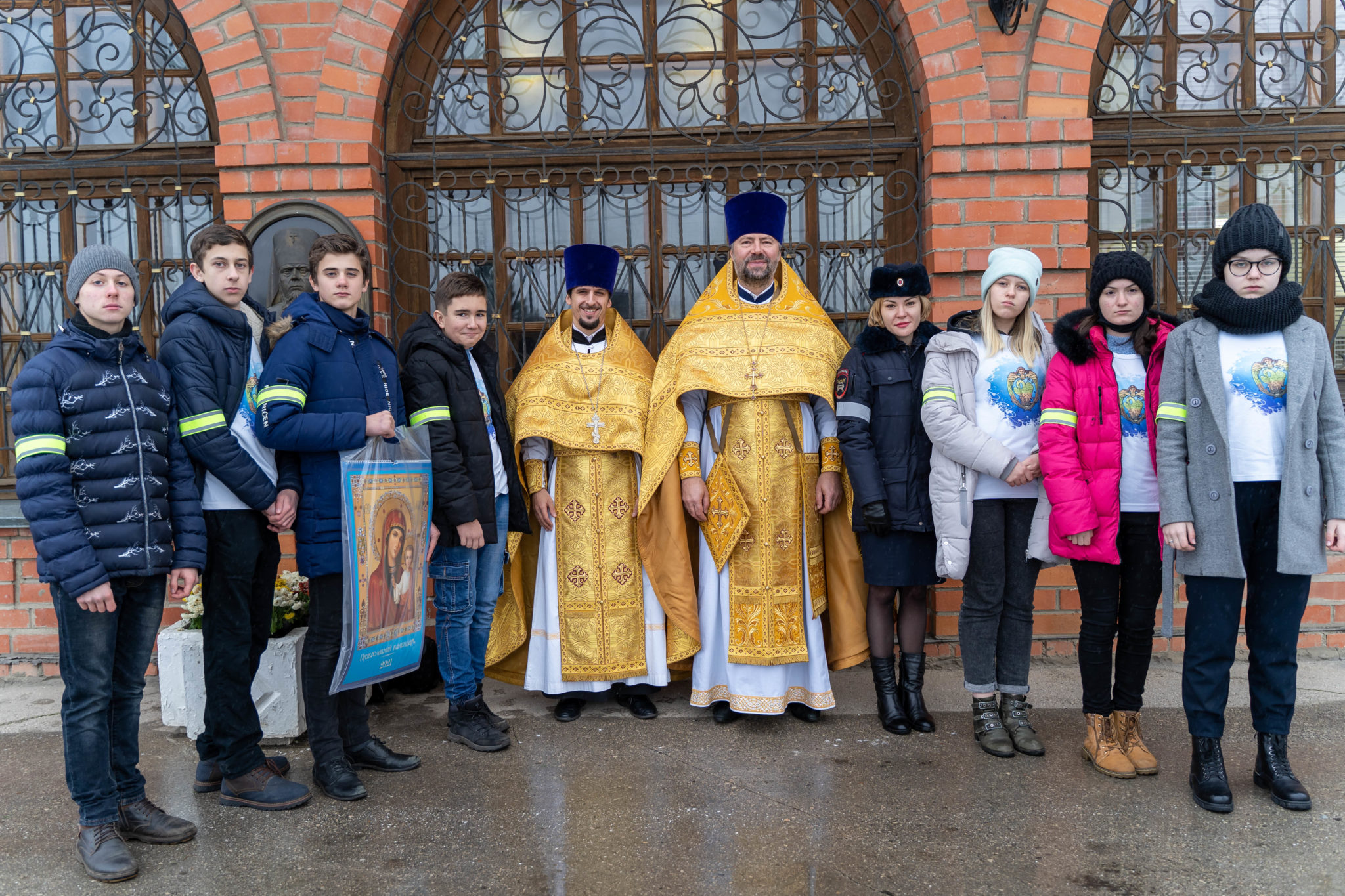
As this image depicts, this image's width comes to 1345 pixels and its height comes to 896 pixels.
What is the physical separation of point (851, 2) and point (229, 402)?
3.51 m

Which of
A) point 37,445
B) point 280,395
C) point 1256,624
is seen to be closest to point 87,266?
point 37,445

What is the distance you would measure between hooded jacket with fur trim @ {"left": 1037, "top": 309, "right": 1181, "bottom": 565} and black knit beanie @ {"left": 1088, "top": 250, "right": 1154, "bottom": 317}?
0.51 feet

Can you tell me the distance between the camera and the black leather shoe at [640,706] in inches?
162

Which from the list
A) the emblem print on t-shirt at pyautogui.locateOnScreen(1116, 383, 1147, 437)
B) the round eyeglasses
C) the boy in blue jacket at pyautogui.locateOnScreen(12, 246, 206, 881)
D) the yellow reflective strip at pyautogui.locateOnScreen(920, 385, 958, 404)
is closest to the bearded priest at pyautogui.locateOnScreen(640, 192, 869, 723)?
the yellow reflective strip at pyautogui.locateOnScreen(920, 385, 958, 404)

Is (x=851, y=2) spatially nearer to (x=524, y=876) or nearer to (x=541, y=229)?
(x=541, y=229)

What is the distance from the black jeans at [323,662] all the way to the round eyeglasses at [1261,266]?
10.3 feet

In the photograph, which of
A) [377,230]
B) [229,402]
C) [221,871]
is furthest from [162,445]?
[377,230]

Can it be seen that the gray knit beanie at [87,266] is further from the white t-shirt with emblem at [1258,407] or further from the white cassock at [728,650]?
the white t-shirt with emblem at [1258,407]

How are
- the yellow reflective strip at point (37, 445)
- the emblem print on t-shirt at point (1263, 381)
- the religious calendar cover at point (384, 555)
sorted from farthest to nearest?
1. the religious calendar cover at point (384, 555)
2. the emblem print on t-shirt at point (1263, 381)
3. the yellow reflective strip at point (37, 445)

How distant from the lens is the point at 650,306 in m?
4.86

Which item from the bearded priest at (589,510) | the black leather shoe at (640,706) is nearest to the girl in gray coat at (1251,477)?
the bearded priest at (589,510)

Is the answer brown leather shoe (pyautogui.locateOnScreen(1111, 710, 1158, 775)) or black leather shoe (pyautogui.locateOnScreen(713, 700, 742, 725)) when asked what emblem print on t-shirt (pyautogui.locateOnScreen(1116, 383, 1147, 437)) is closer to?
brown leather shoe (pyautogui.locateOnScreen(1111, 710, 1158, 775))

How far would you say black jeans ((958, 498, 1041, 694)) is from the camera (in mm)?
3678

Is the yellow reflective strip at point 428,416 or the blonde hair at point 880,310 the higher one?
the blonde hair at point 880,310
